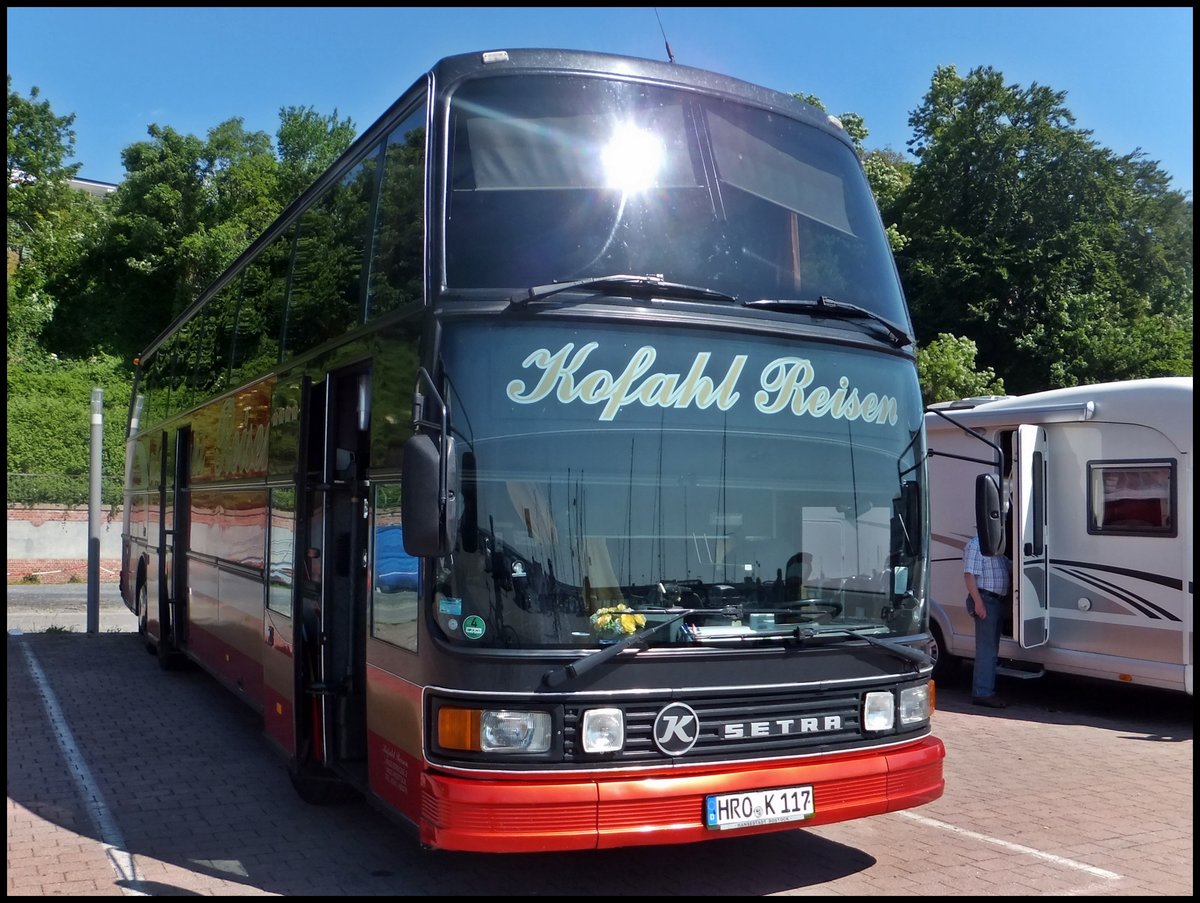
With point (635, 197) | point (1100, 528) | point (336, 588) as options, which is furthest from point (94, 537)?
point (635, 197)

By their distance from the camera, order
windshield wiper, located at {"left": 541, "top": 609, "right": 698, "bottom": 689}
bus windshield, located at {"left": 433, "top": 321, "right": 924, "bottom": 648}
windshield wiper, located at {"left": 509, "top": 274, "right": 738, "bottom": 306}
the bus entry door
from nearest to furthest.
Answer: windshield wiper, located at {"left": 541, "top": 609, "right": 698, "bottom": 689} → bus windshield, located at {"left": 433, "top": 321, "right": 924, "bottom": 648} → windshield wiper, located at {"left": 509, "top": 274, "right": 738, "bottom": 306} → the bus entry door

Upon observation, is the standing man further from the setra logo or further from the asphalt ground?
the setra logo

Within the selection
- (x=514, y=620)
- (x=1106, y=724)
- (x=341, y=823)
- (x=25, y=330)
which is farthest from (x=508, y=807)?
(x=25, y=330)

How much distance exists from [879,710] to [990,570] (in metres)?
6.19

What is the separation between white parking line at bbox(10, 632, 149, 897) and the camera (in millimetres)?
6285

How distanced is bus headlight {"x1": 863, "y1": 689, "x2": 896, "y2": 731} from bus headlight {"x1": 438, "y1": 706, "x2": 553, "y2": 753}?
168 cm

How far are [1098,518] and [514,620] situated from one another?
7854 millimetres

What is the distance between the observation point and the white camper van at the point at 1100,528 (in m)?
10.6

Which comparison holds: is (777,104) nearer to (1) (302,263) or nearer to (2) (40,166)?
(1) (302,263)

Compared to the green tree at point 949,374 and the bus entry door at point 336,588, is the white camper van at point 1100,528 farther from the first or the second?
the green tree at point 949,374

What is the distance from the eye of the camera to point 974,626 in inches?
481

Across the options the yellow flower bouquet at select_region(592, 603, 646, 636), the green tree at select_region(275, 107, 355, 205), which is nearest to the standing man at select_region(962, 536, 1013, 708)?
the yellow flower bouquet at select_region(592, 603, 646, 636)

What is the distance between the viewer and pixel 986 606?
454 inches

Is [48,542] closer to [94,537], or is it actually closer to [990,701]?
[94,537]
